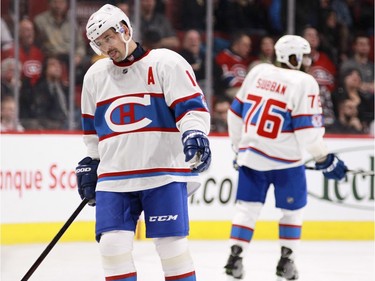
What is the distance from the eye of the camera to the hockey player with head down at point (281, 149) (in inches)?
196

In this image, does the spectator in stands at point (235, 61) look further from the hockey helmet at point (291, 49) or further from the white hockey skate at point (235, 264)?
the white hockey skate at point (235, 264)

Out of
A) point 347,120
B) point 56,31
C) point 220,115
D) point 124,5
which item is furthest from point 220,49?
point 56,31

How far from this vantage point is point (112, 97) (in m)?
3.45

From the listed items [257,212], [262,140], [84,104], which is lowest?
[257,212]

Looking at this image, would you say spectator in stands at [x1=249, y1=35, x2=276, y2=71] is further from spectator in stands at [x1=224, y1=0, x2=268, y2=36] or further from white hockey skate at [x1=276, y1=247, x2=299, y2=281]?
white hockey skate at [x1=276, y1=247, x2=299, y2=281]

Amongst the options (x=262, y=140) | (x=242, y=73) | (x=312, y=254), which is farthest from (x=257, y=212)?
(x=242, y=73)

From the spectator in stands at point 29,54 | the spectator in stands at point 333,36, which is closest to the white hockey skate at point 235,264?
the spectator in stands at point 29,54

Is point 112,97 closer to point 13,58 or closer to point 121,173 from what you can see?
point 121,173

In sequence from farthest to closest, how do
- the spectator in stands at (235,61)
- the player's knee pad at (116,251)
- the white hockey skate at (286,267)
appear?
the spectator in stands at (235,61), the white hockey skate at (286,267), the player's knee pad at (116,251)

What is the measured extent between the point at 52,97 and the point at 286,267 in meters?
3.12

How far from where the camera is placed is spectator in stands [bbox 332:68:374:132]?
8.41 meters

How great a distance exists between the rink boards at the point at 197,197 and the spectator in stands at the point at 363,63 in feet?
3.96

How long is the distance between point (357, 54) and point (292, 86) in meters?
3.92

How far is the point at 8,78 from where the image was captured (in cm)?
742
